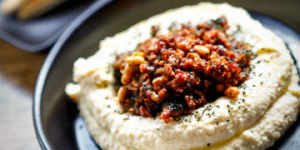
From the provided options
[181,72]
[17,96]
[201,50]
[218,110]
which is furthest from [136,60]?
[17,96]

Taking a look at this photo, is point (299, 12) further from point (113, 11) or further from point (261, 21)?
point (113, 11)

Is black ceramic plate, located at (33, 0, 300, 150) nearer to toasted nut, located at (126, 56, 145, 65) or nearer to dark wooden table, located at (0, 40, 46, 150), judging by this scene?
dark wooden table, located at (0, 40, 46, 150)

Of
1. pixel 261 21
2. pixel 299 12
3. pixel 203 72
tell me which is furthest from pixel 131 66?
pixel 299 12

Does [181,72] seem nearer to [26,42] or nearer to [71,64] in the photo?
[71,64]

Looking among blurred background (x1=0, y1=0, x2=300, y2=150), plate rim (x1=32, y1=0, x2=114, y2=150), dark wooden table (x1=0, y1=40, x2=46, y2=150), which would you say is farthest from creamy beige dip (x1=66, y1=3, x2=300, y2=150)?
dark wooden table (x1=0, y1=40, x2=46, y2=150)

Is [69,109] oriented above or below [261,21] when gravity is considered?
below

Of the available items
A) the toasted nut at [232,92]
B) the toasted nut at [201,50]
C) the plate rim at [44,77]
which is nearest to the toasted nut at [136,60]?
the toasted nut at [201,50]
